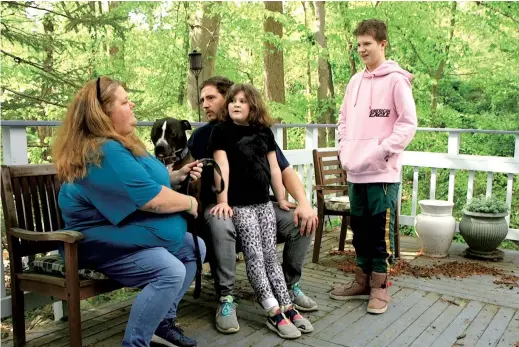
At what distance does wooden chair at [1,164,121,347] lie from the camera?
193 cm

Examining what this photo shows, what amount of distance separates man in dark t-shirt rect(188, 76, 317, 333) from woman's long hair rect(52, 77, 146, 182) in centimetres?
74

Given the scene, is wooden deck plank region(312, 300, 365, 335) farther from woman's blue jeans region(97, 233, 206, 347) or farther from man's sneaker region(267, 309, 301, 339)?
woman's blue jeans region(97, 233, 206, 347)

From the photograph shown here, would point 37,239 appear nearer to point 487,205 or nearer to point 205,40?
point 487,205

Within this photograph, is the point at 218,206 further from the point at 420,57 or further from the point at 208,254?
the point at 420,57

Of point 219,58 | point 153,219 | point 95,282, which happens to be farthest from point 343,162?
point 219,58

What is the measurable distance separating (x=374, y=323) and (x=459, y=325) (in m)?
0.44

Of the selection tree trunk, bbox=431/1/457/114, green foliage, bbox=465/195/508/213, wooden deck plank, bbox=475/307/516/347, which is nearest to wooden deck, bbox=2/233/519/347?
wooden deck plank, bbox=475/307/516/347

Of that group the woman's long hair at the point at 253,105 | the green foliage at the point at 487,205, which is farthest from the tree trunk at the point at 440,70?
the woman's long hair at the point at 253,105

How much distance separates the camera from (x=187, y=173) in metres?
2.44

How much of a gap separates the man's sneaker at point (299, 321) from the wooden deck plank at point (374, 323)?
0.13 m

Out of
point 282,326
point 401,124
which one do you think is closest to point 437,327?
point 282,326

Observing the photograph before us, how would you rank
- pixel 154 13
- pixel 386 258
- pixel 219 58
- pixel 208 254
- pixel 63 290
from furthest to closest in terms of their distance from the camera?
pixel 154 13
pixel 219 58
pixel 386 258
pixel 208 254
pixel 63 290

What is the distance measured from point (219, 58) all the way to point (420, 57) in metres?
→ 4.61

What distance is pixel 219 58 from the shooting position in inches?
450
